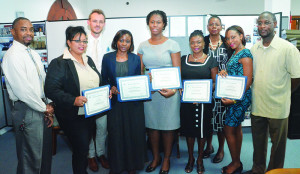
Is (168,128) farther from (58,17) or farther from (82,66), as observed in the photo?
(58,17)

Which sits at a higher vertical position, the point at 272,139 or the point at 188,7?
the point at 188,7

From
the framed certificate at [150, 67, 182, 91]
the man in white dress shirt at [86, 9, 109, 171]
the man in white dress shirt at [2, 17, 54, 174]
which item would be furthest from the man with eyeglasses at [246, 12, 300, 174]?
the man in white dress shirt at [2, 17, 54, 174]

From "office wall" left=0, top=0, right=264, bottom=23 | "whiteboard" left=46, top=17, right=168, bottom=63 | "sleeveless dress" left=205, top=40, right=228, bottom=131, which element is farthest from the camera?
"office wall" left=0, top=0, right=264, bottom=23

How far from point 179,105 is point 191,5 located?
6.62 m

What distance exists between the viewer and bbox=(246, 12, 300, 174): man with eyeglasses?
6.54ft

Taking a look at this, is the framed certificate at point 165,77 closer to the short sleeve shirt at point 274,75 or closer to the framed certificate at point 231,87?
the framed certificate at point 231,87

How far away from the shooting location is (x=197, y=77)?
7.37ft

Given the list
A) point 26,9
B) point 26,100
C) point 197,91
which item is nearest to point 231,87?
point 197,91

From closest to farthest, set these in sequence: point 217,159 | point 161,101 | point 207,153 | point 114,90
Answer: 1. point 114,90
2. point 161,101
3. point 217,159
4. point 207,153

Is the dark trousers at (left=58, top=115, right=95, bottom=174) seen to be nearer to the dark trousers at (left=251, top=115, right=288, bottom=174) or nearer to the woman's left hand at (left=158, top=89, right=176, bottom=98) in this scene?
the woman's left hand at (left=158, top=89, right=176, bottom=98)

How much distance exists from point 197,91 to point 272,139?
89 centimetres

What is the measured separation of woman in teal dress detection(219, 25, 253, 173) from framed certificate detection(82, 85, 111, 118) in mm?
1119

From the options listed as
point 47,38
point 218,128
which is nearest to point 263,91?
point 218,128

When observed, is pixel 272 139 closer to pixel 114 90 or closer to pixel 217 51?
pixel 217 51
